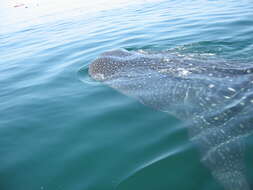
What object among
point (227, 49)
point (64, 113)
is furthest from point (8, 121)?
point (227, 49)

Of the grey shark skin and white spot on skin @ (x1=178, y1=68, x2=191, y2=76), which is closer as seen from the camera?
the grey shark skin

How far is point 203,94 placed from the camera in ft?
16.1

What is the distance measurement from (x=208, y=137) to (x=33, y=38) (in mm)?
13166

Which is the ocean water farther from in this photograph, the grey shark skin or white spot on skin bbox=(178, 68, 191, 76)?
white spot on skin bbox=(178, 68, 191, 76)

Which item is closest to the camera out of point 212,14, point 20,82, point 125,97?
point 125,97

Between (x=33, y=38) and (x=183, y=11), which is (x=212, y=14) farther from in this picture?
(x=33, y=38)

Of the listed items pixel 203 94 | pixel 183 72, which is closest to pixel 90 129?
pixel 203 94

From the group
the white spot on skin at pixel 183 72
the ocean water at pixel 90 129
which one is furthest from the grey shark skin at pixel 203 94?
the ocean water at pixel 90 129

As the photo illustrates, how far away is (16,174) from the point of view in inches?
161

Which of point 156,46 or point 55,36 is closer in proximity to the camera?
point 156,46

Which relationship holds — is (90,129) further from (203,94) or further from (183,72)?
(183,72)

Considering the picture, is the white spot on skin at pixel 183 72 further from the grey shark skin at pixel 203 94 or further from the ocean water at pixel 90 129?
the ocean water at pixel 90 129

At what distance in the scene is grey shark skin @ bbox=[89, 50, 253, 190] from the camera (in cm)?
373

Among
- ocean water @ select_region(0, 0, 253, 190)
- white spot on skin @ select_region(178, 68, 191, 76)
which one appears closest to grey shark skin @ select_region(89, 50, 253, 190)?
white spot on skin @ select_region(178, 68, 191, 76)
